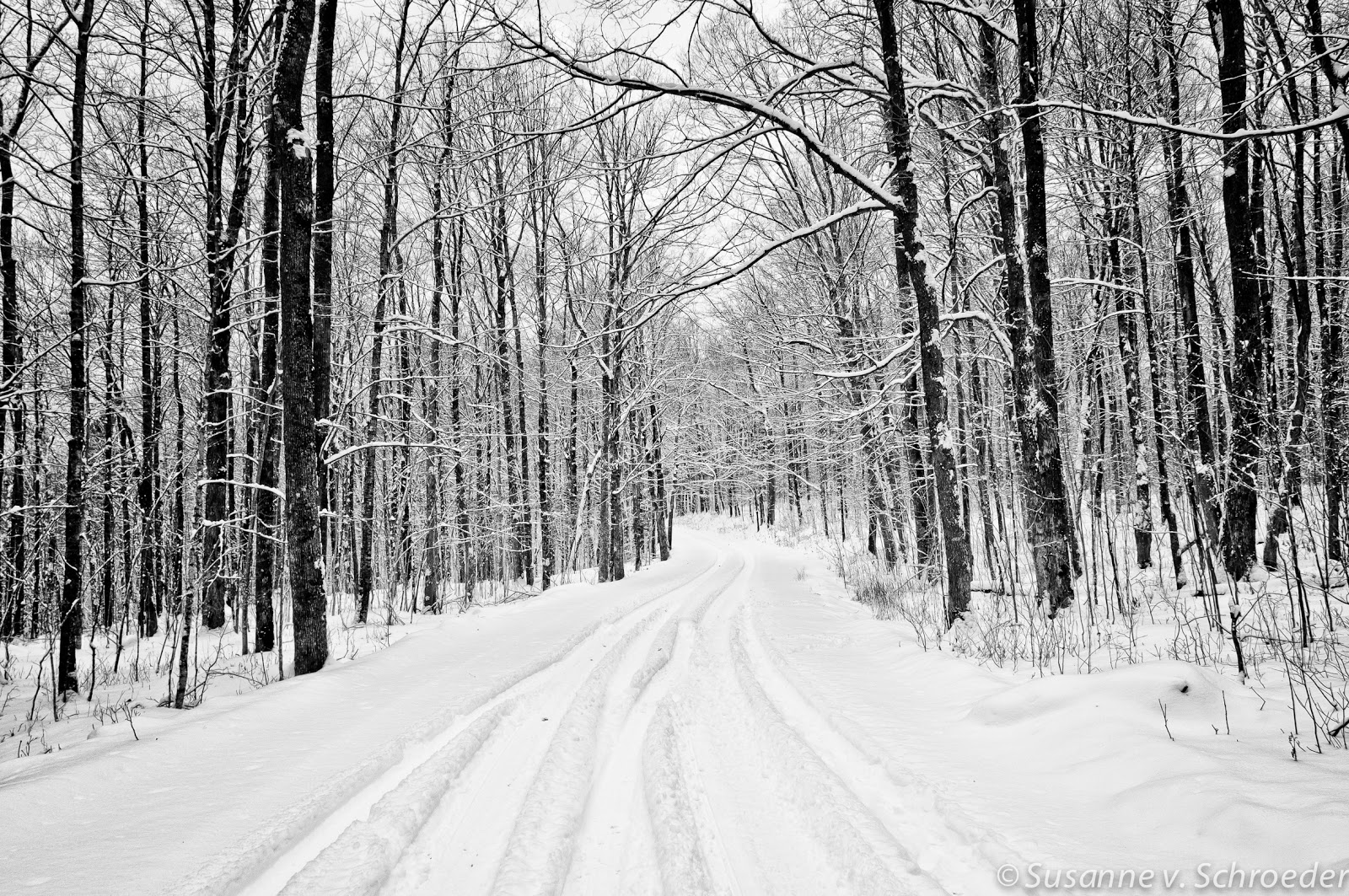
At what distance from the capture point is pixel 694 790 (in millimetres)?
3189

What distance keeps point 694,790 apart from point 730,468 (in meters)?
17.9

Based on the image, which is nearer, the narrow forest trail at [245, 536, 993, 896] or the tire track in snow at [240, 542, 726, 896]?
the narrow forest trail at [245, 536, 993, 896]

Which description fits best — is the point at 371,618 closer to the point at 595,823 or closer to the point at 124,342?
the point at 124,342

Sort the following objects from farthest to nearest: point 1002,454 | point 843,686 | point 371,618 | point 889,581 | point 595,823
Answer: point 1002,454, point 371,618, point 889,581, point 843,686, point 595,823

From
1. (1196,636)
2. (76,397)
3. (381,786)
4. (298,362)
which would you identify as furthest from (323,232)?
(1196,636)

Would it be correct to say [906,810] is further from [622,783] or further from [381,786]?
[381,786]

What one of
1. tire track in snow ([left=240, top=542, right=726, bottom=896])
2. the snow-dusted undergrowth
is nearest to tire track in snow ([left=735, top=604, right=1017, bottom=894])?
the snow-dusted undergrowth

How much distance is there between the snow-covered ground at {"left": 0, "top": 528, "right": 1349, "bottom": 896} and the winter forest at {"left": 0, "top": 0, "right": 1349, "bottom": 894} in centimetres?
3

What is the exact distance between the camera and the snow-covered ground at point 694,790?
7.84 feet

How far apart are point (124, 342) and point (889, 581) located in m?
22.1

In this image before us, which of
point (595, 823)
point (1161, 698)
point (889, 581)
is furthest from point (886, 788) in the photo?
point (889, 581)

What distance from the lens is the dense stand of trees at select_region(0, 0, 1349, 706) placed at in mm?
7039

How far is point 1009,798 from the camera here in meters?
2.94

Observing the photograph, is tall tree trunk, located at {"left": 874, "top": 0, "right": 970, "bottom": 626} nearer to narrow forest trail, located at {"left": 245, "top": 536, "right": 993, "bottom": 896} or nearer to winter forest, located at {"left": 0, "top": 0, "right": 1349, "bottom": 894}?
winter forest, located at {"left": 0, "top": 0, "right": 1349, "bottom": 894}
